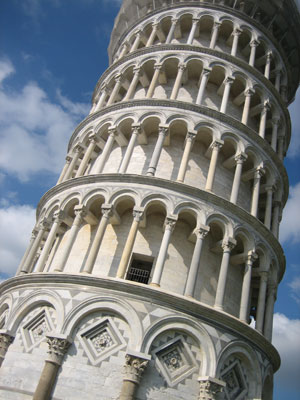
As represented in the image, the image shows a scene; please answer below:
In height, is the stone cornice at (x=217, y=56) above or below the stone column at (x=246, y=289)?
above

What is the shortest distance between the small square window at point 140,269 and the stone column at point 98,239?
1476 millimetres

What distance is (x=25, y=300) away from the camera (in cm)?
1486

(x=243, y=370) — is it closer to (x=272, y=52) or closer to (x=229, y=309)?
(x=229, y=309)

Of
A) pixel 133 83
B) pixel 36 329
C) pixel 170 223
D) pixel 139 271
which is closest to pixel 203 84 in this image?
pixel 133 83

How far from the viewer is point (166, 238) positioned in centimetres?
1491

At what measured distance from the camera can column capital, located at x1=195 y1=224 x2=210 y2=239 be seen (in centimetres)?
1539

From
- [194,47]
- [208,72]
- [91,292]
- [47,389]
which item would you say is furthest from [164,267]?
[194,47]

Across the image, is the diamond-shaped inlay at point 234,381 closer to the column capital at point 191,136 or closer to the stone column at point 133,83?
the column capital at point 191,136

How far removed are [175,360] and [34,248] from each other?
7.49m

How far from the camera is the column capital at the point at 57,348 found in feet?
42.1

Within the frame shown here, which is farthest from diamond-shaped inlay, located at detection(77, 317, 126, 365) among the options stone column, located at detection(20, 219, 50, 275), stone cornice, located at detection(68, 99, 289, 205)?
stone cornice, located at detection(68, 99, 289, 205)

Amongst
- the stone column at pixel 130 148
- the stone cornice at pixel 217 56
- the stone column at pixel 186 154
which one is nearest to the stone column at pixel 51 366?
the stone column at pixel 130 148

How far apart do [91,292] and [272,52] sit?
17.6 meters

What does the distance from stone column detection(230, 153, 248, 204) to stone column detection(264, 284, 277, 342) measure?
3992 millimetres
